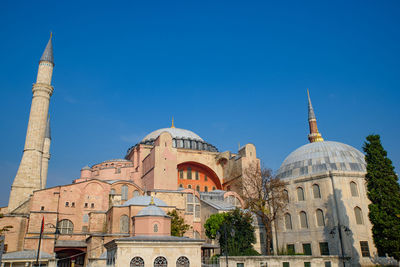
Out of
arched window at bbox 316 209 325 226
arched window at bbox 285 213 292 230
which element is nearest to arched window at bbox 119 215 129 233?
arched window at bbox 285 213 292 230

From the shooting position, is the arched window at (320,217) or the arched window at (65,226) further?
the arched window at (65,226)

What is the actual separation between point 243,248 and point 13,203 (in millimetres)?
21019

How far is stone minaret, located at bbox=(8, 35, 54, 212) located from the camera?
30031mm

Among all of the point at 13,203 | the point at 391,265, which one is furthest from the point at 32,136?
the point at 391,265

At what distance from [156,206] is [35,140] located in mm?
17034

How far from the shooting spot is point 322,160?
30.0 metres

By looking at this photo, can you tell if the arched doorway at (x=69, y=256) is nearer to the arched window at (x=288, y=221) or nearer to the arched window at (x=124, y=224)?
the arched window at (x=124, y=224)

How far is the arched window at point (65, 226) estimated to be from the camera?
28547mm

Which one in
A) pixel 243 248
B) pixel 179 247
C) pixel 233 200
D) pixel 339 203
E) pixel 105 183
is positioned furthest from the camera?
pixel 233 200

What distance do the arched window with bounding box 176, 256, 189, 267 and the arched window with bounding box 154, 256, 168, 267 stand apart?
26.3 inches

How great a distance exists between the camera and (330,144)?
32375mm

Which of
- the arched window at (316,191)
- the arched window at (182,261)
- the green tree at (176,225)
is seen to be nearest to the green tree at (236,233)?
the green tree at (176,225)

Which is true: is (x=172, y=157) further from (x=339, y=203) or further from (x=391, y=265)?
(x=391, y=265)

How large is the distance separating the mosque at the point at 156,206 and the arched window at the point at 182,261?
3064mm
